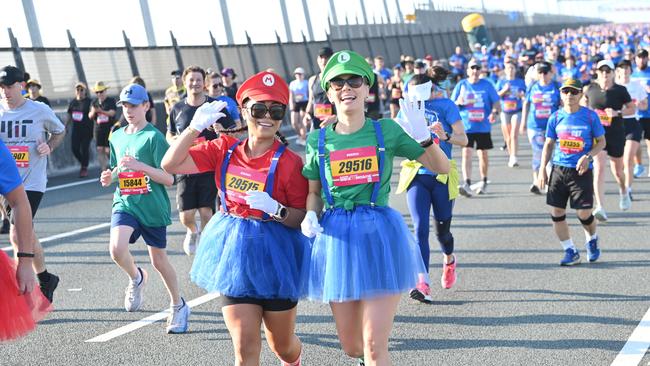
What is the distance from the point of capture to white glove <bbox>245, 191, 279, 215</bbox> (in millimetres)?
5234

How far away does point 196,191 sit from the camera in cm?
1016

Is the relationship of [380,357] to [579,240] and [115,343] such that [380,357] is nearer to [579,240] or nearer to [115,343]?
[115,343]

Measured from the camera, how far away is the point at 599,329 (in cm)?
754

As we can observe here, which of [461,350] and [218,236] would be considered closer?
[218,236]

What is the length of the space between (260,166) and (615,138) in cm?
888

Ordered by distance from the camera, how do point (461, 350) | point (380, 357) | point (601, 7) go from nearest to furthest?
point (380, 357)
point (461, 350)
point (601, 7)

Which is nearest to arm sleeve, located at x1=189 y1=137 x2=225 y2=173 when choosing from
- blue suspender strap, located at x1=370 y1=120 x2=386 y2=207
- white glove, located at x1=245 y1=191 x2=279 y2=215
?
white glove, located at x1=245 y1=191 x2=279 y2=215

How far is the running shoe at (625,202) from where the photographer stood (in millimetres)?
13398

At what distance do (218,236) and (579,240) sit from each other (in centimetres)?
679

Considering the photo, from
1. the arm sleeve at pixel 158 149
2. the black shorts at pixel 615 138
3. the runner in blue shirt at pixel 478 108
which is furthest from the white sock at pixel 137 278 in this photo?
the runner in blue shirt at pixel 478 108

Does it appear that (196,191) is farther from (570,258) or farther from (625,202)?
(625,202)

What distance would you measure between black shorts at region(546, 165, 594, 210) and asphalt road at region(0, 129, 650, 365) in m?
0.59

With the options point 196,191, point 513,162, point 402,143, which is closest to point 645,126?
point 513,162

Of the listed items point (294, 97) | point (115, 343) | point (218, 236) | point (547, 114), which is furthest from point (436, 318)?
point (294, 97)
